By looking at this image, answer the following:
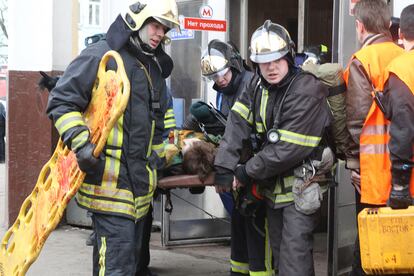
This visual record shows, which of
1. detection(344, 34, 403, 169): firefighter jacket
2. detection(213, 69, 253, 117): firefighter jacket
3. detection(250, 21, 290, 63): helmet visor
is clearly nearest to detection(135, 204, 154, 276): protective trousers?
detection(213, 69, 253, 117): firefighter jacket

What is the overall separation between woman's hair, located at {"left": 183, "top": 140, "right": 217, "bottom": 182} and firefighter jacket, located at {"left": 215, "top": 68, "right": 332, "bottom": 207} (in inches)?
6.8

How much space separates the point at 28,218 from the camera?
4.78 m

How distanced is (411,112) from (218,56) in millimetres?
1806

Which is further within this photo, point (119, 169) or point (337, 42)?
point (337, 42)

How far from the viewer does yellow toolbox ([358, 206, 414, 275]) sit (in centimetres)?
402

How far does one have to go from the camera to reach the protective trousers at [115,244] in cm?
429

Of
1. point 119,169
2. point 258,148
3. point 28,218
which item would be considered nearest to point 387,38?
point 258,148

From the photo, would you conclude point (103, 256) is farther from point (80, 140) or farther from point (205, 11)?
point (205, 11)

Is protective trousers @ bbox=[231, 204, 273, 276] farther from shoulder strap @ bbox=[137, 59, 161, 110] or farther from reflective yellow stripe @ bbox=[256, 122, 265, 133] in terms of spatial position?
shoulder strap @ bbox=[137, 59, 161, 110]

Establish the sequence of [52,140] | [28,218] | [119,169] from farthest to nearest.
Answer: [52,140] → [28,218] → [119,169]

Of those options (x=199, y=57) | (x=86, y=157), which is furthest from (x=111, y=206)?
(x=199, y=57)

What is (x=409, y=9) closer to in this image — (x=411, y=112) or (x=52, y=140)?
(x=411, y=112)

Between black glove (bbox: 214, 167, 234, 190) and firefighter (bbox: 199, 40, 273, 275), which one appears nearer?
black glove (bbox: 214, 167, 234, 190)

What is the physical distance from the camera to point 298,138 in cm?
439
